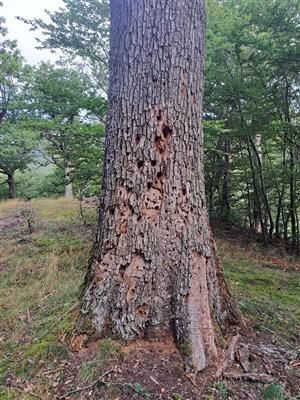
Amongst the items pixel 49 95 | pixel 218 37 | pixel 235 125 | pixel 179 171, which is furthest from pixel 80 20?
pixel 179 171

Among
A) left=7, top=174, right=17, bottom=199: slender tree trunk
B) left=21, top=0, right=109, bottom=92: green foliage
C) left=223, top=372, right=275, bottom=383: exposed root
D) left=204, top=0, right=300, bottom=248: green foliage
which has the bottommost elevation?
left=223, top=372, right=275, bottom=383: exposed root

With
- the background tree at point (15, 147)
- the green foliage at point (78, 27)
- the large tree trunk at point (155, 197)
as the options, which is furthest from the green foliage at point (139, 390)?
the background tree at point (15, 147)

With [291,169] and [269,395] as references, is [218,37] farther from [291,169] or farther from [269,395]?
[269,395]

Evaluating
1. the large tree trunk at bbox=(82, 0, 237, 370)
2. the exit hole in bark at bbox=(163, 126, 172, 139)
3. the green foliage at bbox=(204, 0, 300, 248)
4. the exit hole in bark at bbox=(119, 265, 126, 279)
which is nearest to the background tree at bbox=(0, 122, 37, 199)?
the green foliage at bbox=(204, 0, 300, 248)

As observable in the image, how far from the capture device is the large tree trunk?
193 centimetres

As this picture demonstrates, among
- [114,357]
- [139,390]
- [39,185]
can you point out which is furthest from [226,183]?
[39,185]

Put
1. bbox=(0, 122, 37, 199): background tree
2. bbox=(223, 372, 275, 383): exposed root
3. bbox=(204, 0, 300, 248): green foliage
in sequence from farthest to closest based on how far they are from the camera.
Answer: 1. bbox=(0, 122, 37, 199): background tree
2. bbox=(204, 0, 300, 248): green foliage
3. bbox=(223, 372, 275, 383): exposed root

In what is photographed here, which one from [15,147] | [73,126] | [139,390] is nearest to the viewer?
[139,390]

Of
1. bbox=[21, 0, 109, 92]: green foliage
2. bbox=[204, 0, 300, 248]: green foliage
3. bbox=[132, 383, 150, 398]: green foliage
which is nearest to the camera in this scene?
bbox=[132, 383, 150, 398]: green foliage

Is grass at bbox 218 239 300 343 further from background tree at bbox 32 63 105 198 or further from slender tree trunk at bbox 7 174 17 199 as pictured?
slender tree trunk at bbox 7 174 17 199

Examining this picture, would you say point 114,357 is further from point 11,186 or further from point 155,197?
point 11,186

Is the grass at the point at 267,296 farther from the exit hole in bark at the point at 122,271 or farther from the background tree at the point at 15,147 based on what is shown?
the background tree at the point at 15,147

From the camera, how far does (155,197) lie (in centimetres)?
200

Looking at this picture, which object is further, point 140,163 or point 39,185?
point 39,185
